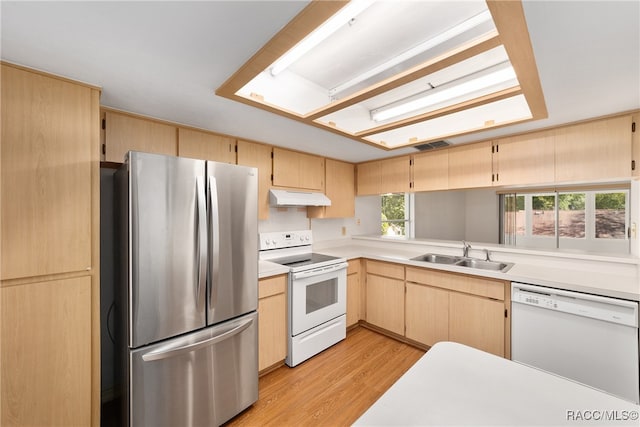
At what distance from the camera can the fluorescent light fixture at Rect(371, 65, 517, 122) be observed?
156 centimetres

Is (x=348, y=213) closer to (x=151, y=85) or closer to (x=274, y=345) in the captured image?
(x=274, y=345)

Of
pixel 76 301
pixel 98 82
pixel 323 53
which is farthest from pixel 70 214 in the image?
pixel 323 53

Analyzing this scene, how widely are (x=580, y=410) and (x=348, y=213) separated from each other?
2.99 metres

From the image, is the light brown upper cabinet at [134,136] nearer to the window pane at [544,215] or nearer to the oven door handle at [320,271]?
the oven door handle at [320,271]

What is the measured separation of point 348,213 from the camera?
3.63 meters

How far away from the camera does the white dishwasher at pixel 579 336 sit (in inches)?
65.7

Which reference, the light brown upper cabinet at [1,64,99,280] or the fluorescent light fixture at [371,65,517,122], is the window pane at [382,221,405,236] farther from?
the light brown upper cabinet at [1,64,99,280]

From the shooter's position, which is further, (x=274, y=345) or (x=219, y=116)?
(x=274, y=345)

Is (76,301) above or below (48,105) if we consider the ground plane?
below

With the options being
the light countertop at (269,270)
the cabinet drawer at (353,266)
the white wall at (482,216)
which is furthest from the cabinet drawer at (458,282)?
the white wall at (482,216)

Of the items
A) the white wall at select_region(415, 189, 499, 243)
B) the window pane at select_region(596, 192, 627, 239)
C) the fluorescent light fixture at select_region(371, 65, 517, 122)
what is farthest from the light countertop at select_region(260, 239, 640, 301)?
the window pane at select_region(596, 192, 627, 239)

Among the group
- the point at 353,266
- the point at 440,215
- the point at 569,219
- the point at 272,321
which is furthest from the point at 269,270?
the point at 569,219

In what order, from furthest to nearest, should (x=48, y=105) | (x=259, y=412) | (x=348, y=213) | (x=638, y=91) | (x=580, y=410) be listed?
(x=348, y=213)
(x=259, y=412)
(x=638, y=91)
(x=48, y=105)
(x=580, y=410)

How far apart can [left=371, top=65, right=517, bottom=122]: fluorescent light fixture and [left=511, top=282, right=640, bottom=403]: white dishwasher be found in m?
1.57
